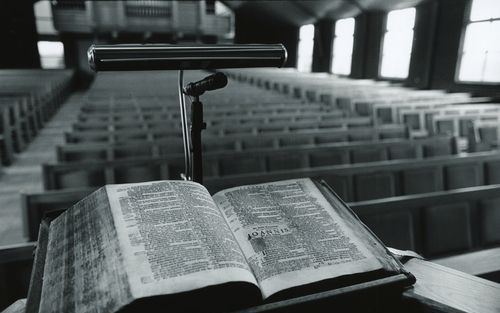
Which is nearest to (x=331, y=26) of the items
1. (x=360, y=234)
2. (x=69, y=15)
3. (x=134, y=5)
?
(x=134, y=5)

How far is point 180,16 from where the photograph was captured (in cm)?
1695

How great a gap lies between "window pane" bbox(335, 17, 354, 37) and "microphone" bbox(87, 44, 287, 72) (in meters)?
13.1

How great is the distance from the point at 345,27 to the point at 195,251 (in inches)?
546

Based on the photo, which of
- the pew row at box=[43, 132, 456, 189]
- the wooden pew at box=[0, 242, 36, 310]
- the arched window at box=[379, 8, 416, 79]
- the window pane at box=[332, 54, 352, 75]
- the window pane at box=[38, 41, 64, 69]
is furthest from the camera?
the window pane at box=[38, 41, 64, 69]

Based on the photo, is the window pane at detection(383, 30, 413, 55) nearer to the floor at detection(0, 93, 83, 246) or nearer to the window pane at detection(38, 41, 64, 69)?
the floor at detection(0, 93, 83, 246)

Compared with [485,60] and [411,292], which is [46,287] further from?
[485,60]

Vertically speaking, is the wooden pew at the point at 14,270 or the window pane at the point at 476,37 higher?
the window pane at the point at 476,37

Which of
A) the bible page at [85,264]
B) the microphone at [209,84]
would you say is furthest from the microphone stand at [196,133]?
the bible page at [85,264]

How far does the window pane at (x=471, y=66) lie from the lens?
8.59 metres

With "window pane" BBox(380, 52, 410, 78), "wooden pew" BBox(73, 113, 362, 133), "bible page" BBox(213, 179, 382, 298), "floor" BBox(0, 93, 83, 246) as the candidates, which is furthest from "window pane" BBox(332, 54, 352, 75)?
"bible page" BBox(213, 179, 382, 298)

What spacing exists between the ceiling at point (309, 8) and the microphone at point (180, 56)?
10.2m

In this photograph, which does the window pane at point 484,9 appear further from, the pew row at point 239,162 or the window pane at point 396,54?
the pew row at point 239,162

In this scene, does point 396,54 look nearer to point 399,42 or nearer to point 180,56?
point 399,42

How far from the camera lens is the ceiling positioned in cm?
1127
